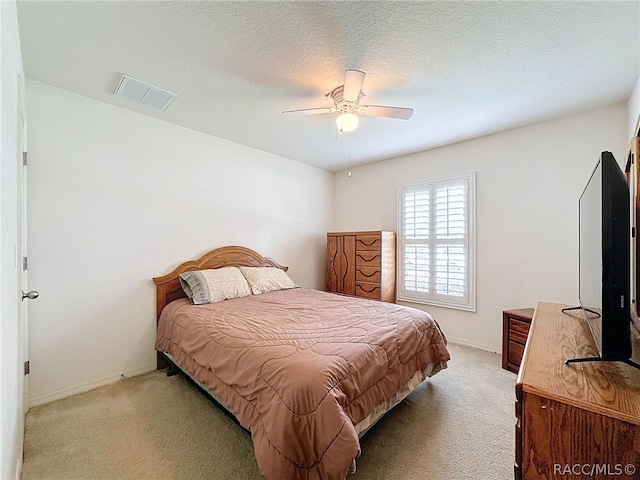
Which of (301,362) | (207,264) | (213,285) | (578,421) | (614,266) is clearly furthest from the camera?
(207,264)

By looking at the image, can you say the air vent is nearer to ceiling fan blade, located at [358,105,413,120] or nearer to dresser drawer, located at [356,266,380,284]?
ceiling fan blade, located at [358,105,413,120]

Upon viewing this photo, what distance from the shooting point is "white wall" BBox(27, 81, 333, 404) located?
229cm

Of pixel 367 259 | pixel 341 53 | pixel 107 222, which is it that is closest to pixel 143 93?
pixel 107 222

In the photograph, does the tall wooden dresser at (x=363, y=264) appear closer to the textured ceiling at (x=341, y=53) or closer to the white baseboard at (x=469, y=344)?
the white baseboard at (x=469, y=344)

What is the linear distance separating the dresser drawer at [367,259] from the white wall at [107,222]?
173 centimetres

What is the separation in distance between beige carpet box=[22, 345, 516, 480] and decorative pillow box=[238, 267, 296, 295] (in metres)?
1.18

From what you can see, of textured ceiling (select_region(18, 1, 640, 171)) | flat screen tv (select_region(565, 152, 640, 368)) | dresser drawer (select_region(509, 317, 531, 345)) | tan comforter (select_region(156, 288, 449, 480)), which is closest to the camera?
flat screen tv (select_region(565, 152, 640, 368))

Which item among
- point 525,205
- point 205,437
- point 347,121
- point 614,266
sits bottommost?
point 205,437

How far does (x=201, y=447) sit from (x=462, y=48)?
3.06 metres

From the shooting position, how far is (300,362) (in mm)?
1482

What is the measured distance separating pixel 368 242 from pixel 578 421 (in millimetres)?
3184

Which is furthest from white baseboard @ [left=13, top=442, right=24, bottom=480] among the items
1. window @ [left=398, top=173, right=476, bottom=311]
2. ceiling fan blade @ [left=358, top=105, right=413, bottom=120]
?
window @ [left=398, top=173, right=476, bottom=311]

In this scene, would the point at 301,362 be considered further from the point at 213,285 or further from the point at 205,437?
the point at 213,285

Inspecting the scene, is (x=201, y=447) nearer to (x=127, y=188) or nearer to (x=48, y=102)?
(x=127, y=188)
